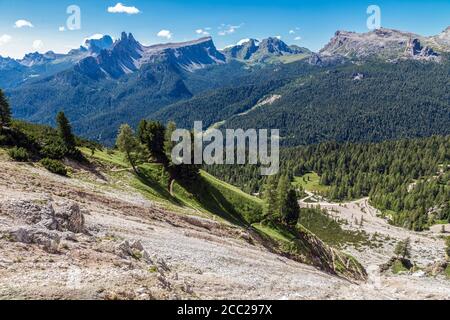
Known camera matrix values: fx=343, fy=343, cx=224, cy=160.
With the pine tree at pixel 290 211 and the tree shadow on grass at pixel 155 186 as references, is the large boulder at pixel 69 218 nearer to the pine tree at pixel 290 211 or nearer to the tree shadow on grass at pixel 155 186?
the tree shadow on grass at pixel 155 186

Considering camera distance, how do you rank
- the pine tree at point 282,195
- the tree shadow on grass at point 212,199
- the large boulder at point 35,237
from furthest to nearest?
1. the pine tree at point 282,195
2. the tree shadow on grass at point 212,199
3. the large boulder at point 35,237

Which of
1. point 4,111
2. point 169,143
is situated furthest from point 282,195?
point 4,111

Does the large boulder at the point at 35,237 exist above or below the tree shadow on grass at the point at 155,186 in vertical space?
above

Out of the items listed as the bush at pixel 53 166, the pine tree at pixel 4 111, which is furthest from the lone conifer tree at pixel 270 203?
the pine tree at pixel 4 111

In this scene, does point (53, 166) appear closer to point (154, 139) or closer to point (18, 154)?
point (18, 154)

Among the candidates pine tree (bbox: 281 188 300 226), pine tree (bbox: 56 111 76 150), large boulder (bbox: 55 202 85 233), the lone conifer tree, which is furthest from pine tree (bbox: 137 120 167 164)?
large boulder (bbox: 55 202 85 233)

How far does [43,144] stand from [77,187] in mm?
20751

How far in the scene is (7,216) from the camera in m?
27.2

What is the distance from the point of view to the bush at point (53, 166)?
55.1 m

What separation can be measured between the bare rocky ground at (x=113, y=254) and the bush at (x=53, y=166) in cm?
313

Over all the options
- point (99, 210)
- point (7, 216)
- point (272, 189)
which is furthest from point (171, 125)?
point (7, 216)

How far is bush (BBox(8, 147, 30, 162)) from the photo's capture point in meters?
54.2
